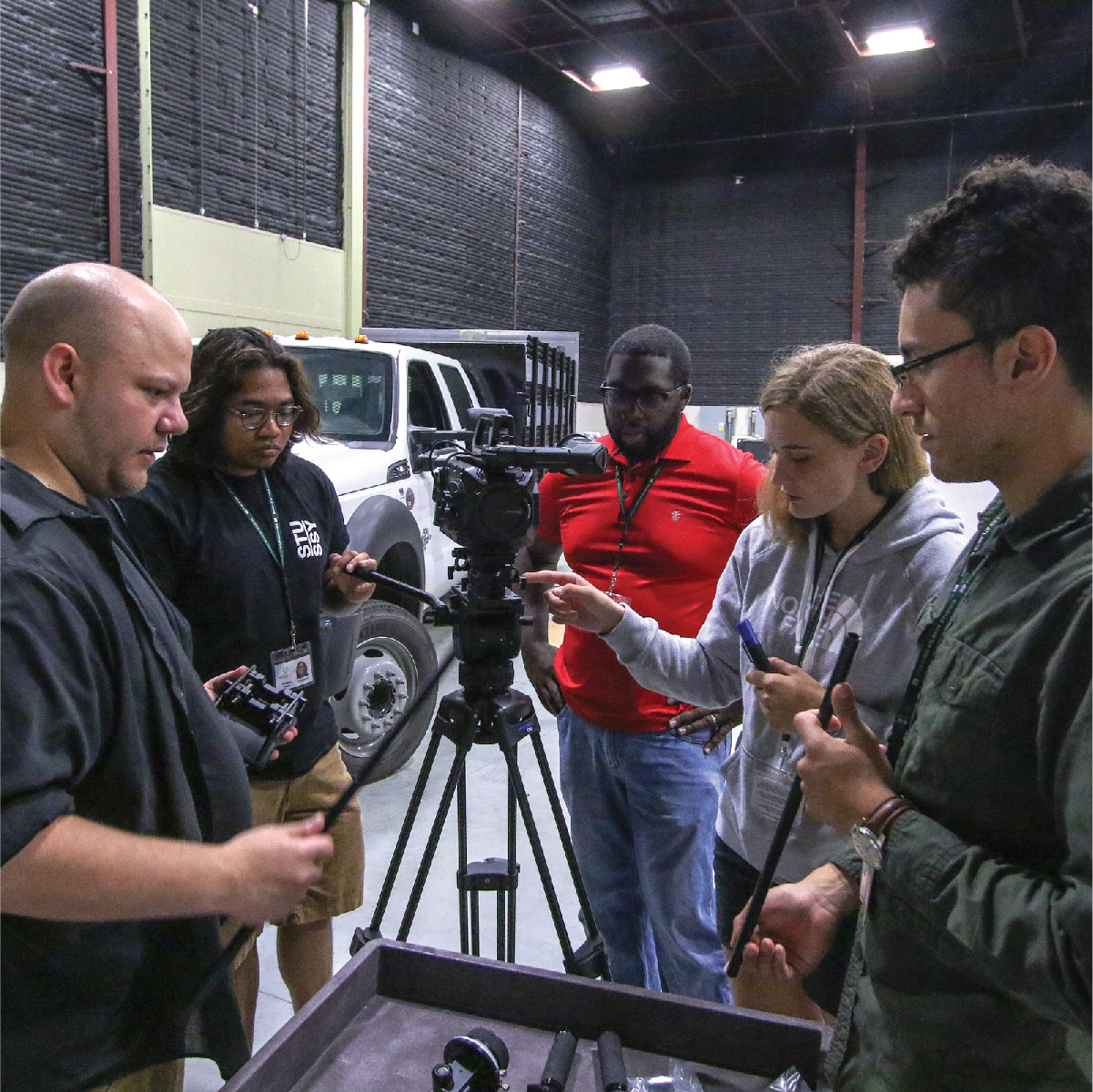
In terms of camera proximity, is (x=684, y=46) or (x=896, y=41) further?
(x=684, y=46)

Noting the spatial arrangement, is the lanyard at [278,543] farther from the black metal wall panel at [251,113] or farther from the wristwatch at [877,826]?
the black metal wall panel at [251,113]

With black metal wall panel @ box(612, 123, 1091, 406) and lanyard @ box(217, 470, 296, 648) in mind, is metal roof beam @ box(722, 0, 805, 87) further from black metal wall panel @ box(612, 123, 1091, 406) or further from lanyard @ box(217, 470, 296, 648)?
lanyard @ box(217, 470, 296, 648)

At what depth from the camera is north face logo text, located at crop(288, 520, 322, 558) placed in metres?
2.13

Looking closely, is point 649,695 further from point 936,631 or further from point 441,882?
point 441,882

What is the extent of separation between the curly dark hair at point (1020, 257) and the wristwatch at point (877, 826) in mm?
473

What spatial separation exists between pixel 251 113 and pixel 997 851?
6.94 meters

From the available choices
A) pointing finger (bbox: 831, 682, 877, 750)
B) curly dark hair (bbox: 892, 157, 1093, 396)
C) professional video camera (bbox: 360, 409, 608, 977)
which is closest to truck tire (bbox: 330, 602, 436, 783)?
professional video camera (bbox: 360, 409, 608, 977)

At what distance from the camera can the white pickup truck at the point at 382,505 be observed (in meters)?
3.96

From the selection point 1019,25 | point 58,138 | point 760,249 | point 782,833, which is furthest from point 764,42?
point 782,833

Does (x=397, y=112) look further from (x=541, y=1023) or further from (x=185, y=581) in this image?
(x=541, y=1023)

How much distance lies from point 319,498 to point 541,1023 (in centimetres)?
141


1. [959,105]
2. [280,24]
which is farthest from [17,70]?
[959,105]

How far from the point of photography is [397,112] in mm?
8156

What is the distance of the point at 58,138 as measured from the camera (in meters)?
5.16
